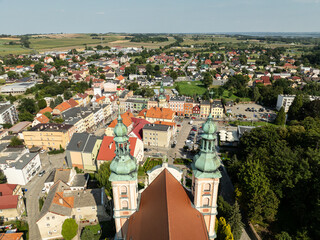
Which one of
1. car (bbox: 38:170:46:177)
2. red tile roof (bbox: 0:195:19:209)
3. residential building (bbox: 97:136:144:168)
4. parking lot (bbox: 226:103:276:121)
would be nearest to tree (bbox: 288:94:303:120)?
parking lot (bbox: 226:103:276:121)

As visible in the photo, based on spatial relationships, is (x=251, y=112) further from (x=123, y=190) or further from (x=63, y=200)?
(x=123, y=190)

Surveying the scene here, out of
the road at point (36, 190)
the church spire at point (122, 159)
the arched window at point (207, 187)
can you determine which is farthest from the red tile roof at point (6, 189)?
the arched window at point (207, 187)

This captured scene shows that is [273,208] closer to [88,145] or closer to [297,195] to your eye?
[297,195]

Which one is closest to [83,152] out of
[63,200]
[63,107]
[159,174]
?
[63,200]

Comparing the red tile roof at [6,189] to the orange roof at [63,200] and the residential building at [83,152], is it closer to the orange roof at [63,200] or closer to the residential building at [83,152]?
the orange roof at [63,200]

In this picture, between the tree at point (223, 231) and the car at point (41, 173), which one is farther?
the car at point (41, 173)

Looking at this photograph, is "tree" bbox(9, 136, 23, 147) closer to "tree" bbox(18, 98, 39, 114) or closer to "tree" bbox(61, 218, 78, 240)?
"tree" bbox(18, 98, 39, 114)

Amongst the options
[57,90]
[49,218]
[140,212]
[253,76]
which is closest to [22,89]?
[57,90]
